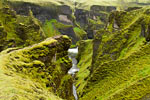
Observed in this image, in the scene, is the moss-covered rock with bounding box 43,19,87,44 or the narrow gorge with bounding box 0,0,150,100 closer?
the narrow gorge with bounding box 0,0,150,100

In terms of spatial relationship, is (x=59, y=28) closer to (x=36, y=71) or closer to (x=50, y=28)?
(x=50, y=28)

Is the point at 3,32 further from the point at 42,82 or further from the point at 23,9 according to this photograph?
the point at 23,9

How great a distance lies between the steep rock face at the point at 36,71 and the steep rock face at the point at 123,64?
865cm

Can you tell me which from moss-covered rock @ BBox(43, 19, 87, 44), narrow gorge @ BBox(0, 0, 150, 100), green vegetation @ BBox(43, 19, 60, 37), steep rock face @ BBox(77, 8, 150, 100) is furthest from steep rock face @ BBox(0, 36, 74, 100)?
moss-covered rock @ BBox(43, 19, 87, 44)

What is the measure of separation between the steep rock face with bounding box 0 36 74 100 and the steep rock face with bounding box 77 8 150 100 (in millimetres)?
8649

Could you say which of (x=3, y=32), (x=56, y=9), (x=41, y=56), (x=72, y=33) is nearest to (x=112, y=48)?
(x=41, y=56)

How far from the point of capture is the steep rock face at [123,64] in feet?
81.6

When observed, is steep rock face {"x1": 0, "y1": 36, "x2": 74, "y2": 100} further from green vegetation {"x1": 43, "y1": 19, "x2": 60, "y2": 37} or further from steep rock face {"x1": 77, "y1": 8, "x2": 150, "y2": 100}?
green vegetation {"x1": 43, "y1": 19, "x2": 60, "y2": 37}

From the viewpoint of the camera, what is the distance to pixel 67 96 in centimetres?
2662

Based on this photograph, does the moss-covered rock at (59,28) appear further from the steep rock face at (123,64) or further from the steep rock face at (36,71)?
the steep rock face at (36,71)

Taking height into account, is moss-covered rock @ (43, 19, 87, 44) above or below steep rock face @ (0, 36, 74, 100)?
below

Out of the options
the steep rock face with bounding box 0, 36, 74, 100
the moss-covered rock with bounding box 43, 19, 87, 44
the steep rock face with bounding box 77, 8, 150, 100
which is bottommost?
the moss-covered rock with bounding box 43, 19, 87, 44

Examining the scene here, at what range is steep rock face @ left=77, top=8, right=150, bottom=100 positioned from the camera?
24859mm

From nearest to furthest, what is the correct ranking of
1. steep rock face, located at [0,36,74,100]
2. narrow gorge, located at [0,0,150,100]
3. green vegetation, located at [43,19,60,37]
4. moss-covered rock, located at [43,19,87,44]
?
steep rock face, located at [0,36,74,100] → narrow gorge, located at [0,0,150,100] → green vegetation, located at [43,19,60,37] → moss-covered rock, located at [43,19,87,44]
